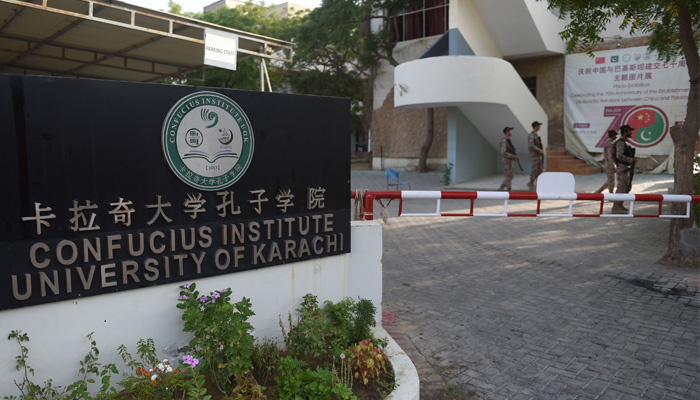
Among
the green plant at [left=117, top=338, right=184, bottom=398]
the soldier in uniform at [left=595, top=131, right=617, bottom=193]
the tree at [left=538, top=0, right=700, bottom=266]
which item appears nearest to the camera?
the green plant at [left=117, top=338, right=184, bottom=398]

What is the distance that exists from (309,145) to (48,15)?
4.83 m

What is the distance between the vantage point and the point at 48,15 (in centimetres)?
665

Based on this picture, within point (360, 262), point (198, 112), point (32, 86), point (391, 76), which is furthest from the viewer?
point (391, 76)

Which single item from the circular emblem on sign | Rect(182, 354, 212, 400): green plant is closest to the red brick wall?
the circular emblem on sign

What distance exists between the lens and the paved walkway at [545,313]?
13.4 ft

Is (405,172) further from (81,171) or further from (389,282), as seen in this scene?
(81,171)

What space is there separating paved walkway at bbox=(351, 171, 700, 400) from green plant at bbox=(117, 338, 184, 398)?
1.84 metres

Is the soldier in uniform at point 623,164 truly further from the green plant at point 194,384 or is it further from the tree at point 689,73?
the green plant at point 194,384

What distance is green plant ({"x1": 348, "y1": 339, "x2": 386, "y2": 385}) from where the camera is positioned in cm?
356

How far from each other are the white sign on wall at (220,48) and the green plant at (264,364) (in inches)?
181

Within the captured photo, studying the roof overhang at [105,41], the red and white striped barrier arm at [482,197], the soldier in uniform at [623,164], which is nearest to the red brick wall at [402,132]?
the soldier in uniform at [623,164]

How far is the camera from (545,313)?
18.4ft

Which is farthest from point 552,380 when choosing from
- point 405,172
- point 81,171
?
point 405,172

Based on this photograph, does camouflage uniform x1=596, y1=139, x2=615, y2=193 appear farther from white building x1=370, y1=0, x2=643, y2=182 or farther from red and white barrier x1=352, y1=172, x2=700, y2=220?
red and white barrier x1=352, y1=172, x2=700, y2=220
